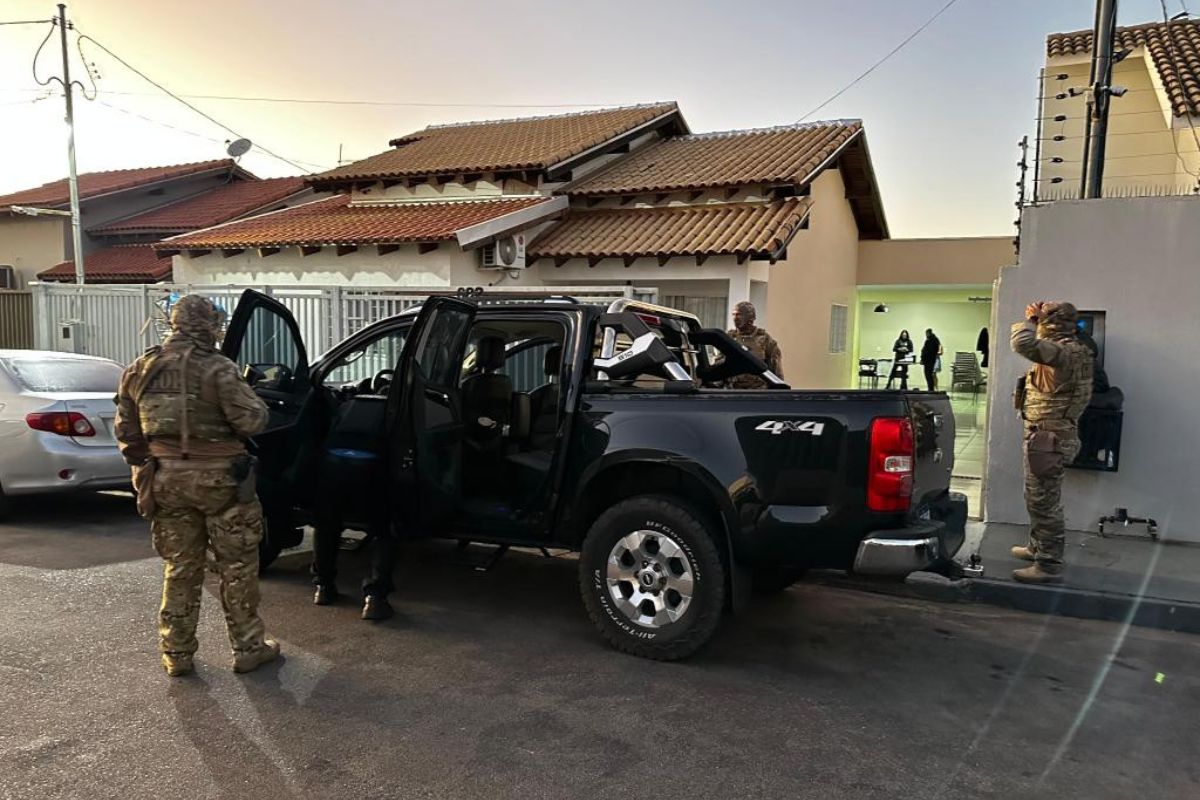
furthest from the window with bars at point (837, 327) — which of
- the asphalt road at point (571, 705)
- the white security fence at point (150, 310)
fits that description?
the asphalt road at point (571, 705)

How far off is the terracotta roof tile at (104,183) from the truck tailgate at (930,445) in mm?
24882

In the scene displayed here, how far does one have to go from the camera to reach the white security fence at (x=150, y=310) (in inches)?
426

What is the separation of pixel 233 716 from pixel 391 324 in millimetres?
2668

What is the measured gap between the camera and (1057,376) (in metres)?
5.89

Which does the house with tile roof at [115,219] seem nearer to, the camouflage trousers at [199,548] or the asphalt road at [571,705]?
the asphalt road at [571,705]

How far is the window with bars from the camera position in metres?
17.1

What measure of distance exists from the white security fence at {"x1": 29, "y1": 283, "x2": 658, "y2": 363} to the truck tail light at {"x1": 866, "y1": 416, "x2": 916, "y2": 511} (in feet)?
17.6

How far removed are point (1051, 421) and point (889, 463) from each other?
8.64 ft

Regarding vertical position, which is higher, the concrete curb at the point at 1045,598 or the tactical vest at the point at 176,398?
the tactical vest at the point at 176,398

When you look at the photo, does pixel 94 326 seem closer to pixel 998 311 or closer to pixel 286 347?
pixel 286 347

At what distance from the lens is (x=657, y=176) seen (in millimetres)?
14461

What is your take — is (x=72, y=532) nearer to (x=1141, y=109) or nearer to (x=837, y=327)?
(x=837, y=327)

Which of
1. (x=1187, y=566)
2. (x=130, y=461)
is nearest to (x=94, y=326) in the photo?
(x=130, y=461)

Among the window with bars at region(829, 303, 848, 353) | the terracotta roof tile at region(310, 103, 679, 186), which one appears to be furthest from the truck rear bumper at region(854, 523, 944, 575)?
the window with bars at region(829, 303, 848, 353)
